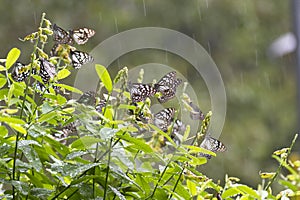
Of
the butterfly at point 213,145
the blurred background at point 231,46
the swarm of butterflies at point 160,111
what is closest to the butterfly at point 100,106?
the swarm of butterflies at point 160,111

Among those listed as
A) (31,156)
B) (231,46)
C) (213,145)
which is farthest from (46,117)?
(231,46)

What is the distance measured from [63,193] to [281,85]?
4.39 m

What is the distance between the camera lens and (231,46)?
479 cm

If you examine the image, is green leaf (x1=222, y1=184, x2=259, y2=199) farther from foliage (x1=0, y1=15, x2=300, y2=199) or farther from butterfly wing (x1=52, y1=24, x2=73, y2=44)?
butterfly wing (x1=52, y1=24, x2=73, y2=44)

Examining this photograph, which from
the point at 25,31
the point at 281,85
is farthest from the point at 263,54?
the point at 25,31

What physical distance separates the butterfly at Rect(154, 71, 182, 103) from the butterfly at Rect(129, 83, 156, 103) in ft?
0.06

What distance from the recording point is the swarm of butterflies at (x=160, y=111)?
0.58 metres

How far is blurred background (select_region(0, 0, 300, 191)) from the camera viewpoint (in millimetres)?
4281

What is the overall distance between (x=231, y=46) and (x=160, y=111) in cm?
425

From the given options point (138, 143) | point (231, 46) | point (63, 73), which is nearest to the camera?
point (138, 143)

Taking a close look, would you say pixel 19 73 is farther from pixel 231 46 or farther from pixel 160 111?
pixel 231 46

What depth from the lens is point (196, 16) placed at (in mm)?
4598

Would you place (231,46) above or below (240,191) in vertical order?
above

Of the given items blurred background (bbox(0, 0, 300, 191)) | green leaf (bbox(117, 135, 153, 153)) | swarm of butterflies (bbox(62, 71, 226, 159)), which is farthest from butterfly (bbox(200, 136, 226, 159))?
blurred background (bbox(0, 0, 300, 191))
